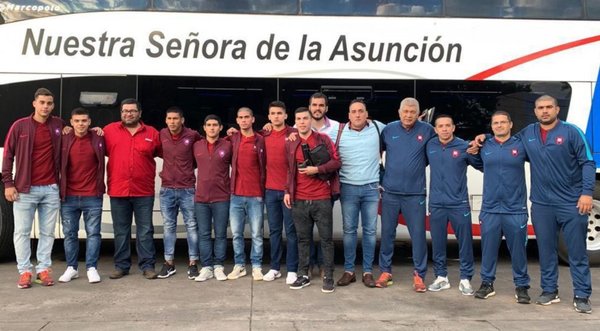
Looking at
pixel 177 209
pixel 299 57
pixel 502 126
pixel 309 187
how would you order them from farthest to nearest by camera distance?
pixel 299 57
pixel 177 209
pixel 309 187
pixel 502 126

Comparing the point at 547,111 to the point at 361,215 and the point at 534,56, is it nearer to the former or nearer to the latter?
the point at 534,56

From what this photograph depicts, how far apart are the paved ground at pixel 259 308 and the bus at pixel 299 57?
122cm

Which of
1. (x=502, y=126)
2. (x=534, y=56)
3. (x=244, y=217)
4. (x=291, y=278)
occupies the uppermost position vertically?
(x=534, y=56)

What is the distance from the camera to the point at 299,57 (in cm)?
675

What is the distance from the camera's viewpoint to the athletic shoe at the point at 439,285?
19.3 ft

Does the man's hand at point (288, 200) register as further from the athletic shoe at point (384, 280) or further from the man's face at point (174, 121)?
the man's face at point (174, 121)

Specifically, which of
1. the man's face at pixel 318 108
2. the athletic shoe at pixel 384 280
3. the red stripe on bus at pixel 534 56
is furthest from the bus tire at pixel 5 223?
the red stripe on bus at pixel 534 56

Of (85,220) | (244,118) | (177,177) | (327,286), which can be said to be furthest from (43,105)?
(327,286)

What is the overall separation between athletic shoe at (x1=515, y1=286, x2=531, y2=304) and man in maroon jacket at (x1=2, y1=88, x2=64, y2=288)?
4.85m

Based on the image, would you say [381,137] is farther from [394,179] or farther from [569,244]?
[569,244]

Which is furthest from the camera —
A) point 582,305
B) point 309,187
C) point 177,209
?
point 177,209

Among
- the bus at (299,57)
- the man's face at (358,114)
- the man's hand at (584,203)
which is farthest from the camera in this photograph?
the bus at (299,57)

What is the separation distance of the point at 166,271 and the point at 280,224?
1449mm

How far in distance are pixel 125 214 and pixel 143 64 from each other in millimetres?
1833
